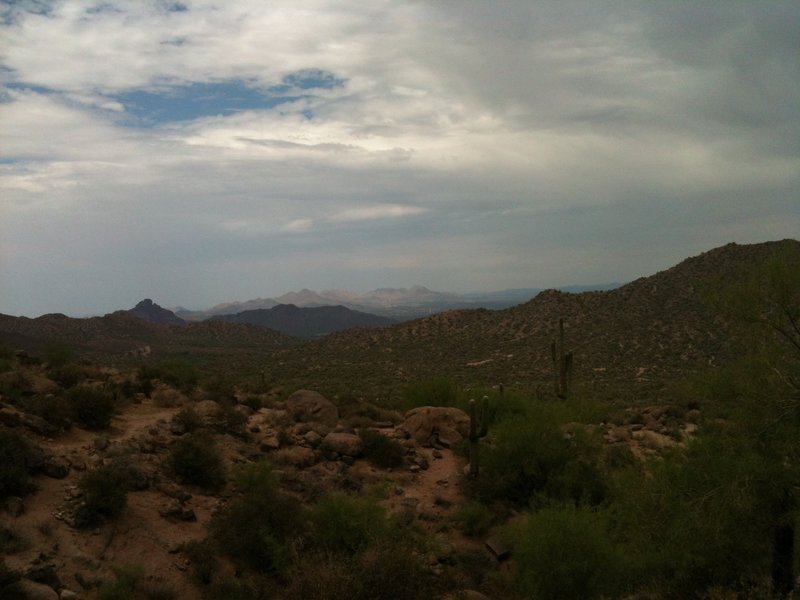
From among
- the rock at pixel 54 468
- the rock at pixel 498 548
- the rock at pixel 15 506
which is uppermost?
the rock at pixel 54 468

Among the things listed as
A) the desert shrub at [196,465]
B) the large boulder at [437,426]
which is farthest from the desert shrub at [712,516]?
the large boulder at [437,426]

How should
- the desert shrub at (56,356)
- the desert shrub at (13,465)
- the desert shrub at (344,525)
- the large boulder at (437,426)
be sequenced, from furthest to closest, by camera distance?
the desert shrub at (56,356) → the large boulder at (437,426) → the desert shrub at (344,525) → the desert shrub at (13,465)

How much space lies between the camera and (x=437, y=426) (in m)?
21.0

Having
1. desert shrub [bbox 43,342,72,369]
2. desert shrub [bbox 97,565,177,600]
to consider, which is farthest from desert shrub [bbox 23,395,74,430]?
desert shrub [bbox 43,342,72,369]

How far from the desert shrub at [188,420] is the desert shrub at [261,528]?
13.2 ft

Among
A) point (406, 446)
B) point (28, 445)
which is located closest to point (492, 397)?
point (406, 446)

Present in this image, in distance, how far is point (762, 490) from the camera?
359 inches

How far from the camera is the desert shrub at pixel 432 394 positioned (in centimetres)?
2505

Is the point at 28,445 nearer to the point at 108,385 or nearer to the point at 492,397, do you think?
the point at 108,385

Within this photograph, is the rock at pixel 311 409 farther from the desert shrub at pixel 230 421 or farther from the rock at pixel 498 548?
the rock at pixel 498 548

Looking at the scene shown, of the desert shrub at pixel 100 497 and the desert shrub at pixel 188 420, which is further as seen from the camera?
the desert shrub at pixel 188 420

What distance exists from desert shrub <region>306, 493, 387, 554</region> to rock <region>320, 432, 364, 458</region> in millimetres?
5325

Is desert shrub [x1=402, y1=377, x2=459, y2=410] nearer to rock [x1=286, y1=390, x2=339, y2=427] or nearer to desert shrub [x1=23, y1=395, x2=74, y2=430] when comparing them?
rock [x1=286, y1=390, x2=339, y2=427]

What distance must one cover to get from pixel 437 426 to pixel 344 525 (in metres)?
9.69
